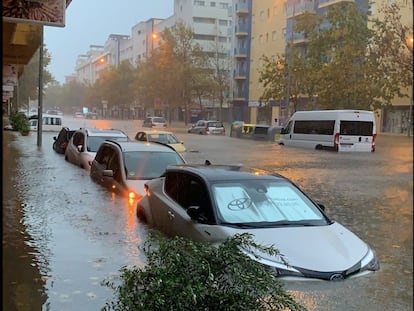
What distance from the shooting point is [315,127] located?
25.5 m

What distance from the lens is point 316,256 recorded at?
17.1 ft

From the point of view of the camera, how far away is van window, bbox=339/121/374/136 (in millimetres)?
23966

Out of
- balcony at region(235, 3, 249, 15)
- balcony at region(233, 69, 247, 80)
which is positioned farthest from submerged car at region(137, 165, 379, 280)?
balcony at region(233, 69, 247, 80)

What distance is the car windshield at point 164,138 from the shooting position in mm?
22622

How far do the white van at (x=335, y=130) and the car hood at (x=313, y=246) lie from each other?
716 inches

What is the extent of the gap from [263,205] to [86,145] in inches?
430

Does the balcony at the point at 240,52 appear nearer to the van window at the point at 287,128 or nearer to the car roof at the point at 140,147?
the van window at the point at 287,128

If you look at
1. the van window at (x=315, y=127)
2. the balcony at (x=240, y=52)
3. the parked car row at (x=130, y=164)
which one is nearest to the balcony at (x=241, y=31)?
the balcony at (x=240, y=52)

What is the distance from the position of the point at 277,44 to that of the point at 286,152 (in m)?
11.6

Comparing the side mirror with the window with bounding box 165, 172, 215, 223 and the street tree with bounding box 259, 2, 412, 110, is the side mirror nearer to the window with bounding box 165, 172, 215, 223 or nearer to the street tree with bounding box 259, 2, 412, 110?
the window with bounding box 165, 172, 215, 223

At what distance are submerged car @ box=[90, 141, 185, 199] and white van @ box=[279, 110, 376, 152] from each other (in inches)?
542

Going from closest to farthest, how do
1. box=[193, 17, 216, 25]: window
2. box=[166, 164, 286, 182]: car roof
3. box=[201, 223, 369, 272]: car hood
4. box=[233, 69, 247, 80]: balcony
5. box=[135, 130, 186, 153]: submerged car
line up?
box=[201, 223, 369, 272]: car hood → box=[166, 164, 286, 182]: car roof → box=[135, 130, 186, 153]: submerged car → box=[233, 69, 247, 80]: balcony → box=[193, 17, 216, 25]: window

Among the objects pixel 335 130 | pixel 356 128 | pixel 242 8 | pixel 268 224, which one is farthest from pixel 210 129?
pixel 268 224

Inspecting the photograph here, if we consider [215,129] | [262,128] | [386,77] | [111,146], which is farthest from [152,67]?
[111,146]
